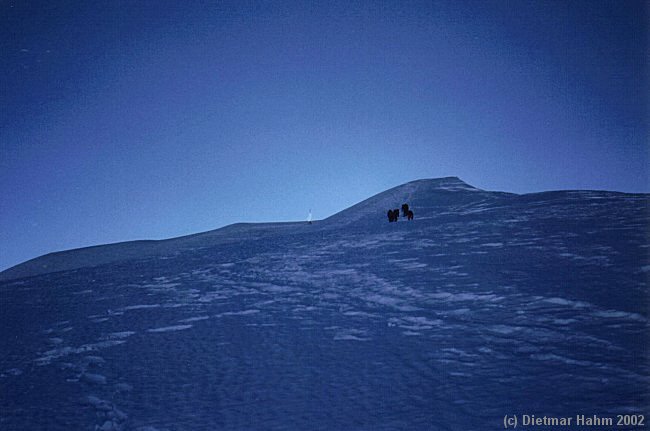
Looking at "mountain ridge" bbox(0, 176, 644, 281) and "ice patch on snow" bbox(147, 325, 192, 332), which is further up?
"mountain ridge" bbox(0, 176, 644, 281)

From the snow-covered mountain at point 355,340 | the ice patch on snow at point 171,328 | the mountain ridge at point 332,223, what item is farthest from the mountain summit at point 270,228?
the ice patch on snow at point 171,328

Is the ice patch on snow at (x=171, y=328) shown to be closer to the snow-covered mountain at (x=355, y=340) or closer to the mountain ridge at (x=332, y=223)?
the snow-covered mountain at (x=355, y=340)

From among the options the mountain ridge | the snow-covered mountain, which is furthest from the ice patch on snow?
the mountain ridge

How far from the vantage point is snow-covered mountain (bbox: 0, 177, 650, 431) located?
11.3 ft

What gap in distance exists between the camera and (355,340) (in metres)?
5.02

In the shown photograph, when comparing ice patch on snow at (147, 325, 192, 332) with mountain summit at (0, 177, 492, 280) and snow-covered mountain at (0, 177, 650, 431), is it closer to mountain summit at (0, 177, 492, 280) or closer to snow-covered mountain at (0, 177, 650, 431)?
snow-covered mountain at (0, 177, 650, 431)

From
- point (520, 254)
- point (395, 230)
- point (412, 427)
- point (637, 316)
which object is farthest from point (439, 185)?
point (412, 427)

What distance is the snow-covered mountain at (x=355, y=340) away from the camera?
3430 mm

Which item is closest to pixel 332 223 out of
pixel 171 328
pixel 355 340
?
pixel 171 328

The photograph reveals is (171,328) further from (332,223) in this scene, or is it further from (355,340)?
(332,223)

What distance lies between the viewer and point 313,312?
6.42 metres

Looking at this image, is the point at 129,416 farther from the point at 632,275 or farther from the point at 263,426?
the point at 632,275

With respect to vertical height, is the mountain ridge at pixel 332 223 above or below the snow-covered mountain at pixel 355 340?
above

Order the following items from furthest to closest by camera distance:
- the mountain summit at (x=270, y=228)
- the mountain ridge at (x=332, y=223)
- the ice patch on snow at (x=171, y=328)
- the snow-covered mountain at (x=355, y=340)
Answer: the mountain summit at (x=270, y=228), the mountain ridge at (x=332, y=223), the ice patch on snow at (x=171, y=328), the snow-covered mountain at (x=355, y=340)
